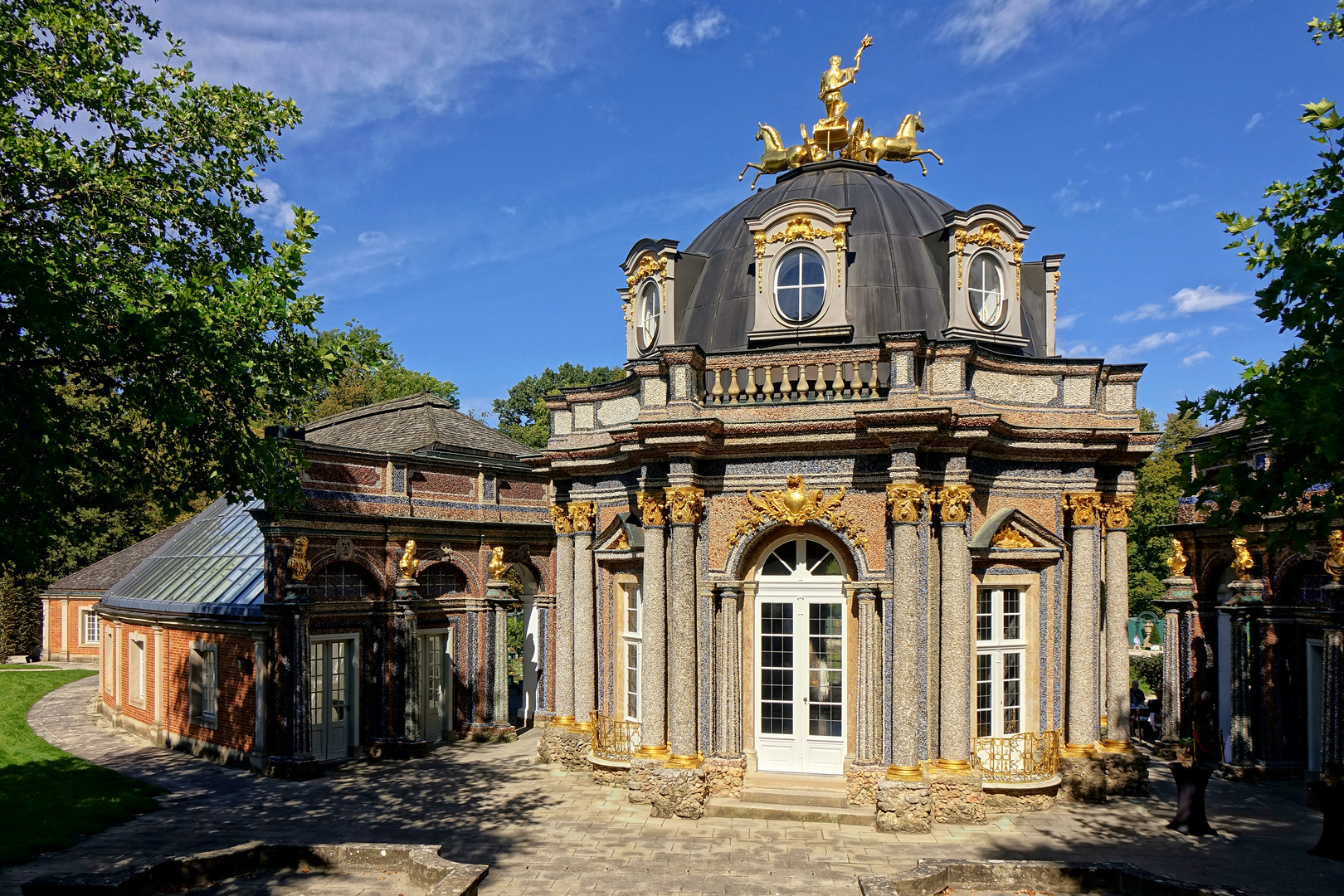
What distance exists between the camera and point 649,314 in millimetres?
19188

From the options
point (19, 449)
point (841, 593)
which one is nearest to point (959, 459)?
point (841, 593)

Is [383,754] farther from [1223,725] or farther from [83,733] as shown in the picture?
[1223,725]

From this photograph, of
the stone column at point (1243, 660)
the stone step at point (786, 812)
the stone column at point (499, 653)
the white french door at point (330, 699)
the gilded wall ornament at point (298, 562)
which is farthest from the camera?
the stone column at point (499, 653)

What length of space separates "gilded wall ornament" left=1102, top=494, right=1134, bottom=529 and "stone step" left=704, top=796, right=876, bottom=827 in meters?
7.24

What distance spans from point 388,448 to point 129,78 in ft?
40.1

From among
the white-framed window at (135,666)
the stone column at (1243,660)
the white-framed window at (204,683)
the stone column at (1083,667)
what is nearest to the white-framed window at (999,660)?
the stone column at (1083,667)

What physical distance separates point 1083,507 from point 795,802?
7428 millimetres

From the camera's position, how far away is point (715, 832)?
14148 millimetres

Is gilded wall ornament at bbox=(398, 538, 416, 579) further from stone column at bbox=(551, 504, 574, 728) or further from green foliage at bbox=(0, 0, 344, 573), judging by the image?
green foliage at bbox=(0, 0, 344, 573)

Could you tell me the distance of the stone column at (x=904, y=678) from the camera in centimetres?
1402

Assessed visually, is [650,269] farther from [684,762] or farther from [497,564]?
[684,762]

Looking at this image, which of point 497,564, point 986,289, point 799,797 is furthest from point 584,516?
point 986,289

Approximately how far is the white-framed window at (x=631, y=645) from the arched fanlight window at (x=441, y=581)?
632 cm

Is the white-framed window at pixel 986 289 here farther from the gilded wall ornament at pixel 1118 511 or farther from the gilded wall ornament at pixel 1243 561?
the gilded wall ornament at pixel 1243 561
